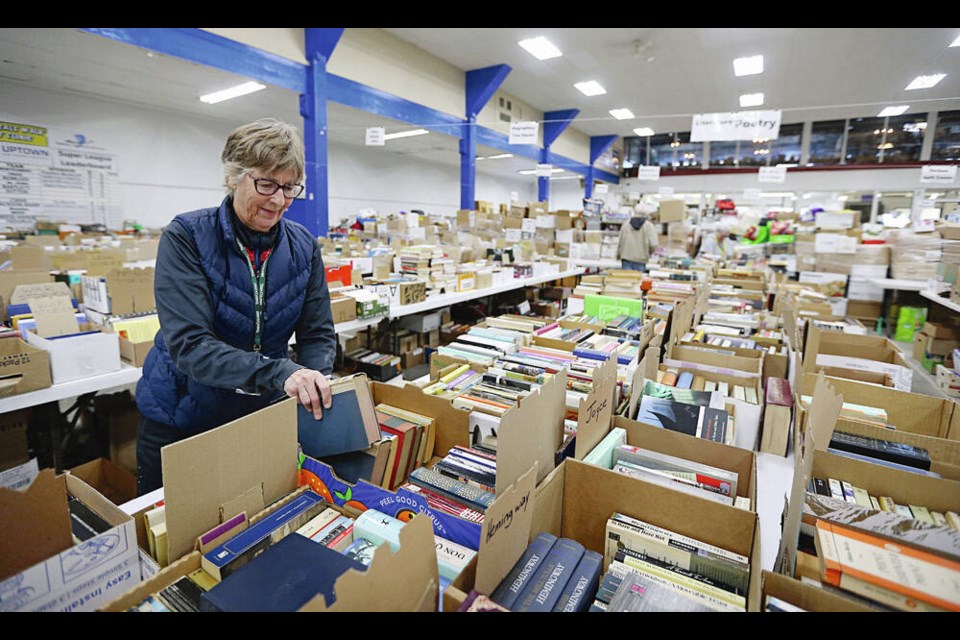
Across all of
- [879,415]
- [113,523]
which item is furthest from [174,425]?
[879,415]

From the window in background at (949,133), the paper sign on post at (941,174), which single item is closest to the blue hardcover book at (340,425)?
the window in background at (949,133)

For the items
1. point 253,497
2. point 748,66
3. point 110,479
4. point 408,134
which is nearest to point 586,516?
point 253,497

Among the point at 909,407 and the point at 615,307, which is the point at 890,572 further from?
the point at 615,307

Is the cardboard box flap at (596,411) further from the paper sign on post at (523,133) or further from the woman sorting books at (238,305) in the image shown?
the paper sign on post at (523,133)

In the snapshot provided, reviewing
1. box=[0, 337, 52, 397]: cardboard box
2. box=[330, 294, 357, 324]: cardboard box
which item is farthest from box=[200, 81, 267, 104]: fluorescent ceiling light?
box=[0, 337, 52, 397]: cardboard box

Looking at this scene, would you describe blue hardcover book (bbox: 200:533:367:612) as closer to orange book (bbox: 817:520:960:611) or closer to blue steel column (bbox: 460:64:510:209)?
orange book (bbox: 817:520:960:611)

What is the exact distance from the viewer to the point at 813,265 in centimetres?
700

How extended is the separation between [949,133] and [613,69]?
5.95 m

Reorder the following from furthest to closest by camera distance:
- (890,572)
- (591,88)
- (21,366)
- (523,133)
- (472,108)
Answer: (591,88)
(472,108)
(523,133)
(21,366)
(890,572)

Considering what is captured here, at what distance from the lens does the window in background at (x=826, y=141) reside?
13.2m

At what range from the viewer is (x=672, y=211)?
8.66m

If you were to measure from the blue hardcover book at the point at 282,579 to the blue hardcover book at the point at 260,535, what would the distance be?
4 cm

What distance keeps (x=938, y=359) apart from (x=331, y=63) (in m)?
8.57

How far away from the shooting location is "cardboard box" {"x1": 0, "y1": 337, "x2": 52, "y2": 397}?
2.03m
